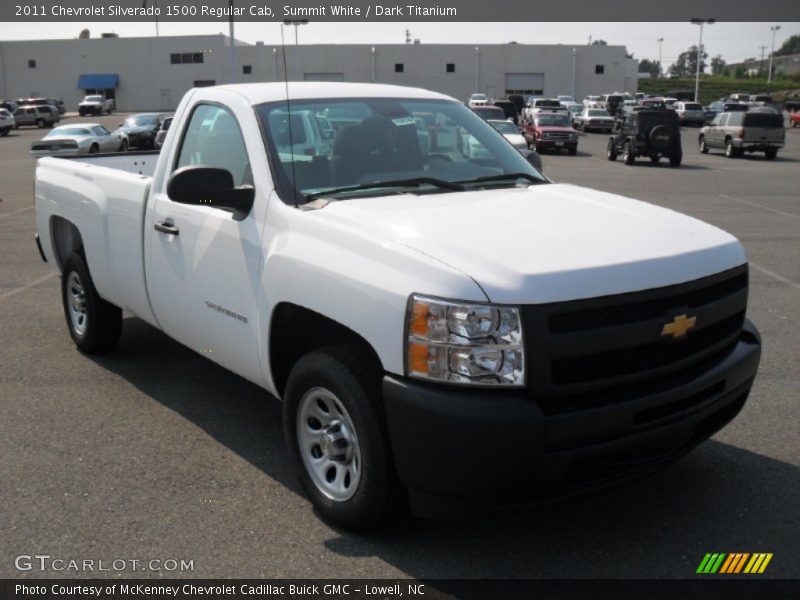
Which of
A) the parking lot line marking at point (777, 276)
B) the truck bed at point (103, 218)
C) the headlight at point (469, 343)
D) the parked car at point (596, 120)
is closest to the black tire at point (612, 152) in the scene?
the parked car at point (596, 120)

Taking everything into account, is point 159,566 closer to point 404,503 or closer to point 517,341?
point 404,503

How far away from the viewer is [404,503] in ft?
11.5

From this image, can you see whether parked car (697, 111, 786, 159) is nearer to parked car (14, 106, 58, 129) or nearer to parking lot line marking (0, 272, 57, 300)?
parking lot line marking (0, 272, 57, 300)

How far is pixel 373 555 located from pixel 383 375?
2.53 ft

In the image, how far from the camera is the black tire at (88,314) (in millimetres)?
6090

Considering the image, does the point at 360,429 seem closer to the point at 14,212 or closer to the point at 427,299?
the point at 427,299

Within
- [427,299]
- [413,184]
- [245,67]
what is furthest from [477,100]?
[427,299]

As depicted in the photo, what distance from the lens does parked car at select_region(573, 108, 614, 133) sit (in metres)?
52.4

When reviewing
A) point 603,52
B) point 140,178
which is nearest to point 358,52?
point 603,52

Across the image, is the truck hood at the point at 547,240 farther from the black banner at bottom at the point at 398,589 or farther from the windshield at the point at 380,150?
the black banner at bottom at the point at 398,589

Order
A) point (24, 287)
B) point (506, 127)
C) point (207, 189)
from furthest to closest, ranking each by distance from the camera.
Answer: point (506, 127) < point (24, 287) < point (207, 189)

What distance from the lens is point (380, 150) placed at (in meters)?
4.49

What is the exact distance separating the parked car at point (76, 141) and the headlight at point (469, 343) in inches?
1006

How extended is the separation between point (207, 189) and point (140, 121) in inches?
1251
